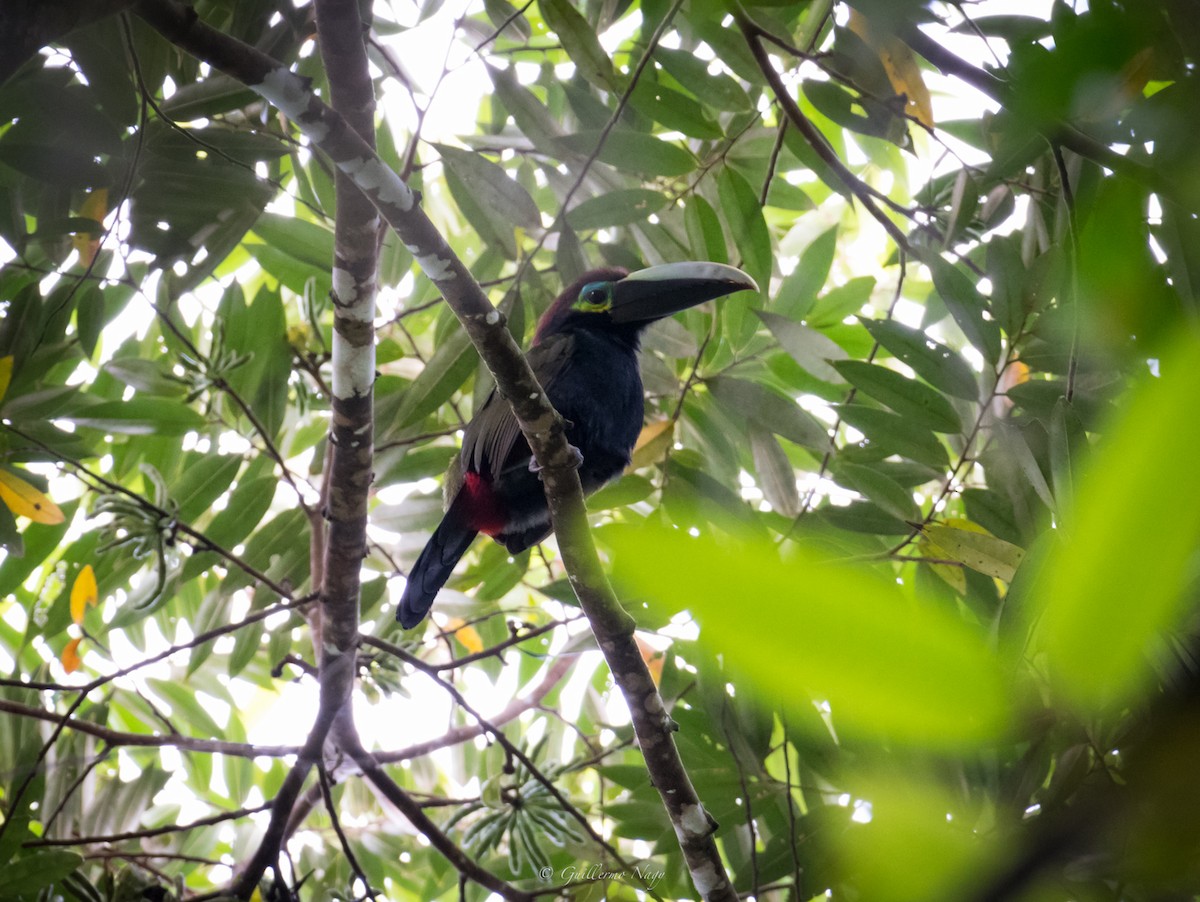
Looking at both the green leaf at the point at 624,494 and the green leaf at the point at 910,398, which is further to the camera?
the green leaf at the point at 624,494

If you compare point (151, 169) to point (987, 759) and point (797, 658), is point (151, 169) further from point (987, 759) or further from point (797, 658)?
point (797, 658)

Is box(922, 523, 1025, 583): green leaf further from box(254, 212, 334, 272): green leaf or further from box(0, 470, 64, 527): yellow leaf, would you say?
box(0, 470, 64, 527): yellow leaf

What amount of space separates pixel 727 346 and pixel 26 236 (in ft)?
6.44

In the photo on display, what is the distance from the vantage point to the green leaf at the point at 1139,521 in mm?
324

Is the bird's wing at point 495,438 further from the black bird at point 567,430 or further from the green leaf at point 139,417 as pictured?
the green leaf at point 139,417

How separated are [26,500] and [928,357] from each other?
2369 mm

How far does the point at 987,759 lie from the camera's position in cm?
202

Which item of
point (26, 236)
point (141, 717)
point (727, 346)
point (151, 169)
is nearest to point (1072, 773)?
point (727, 346)

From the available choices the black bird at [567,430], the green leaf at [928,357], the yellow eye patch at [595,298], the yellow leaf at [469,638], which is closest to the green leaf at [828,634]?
the green leaf at [928,357]

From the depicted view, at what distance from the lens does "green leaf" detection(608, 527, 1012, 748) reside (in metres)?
0.35

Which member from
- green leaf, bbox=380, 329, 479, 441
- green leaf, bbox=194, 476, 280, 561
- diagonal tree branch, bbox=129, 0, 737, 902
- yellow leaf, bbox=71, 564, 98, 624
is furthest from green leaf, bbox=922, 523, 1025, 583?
yellow leaf, bbox=71, 564, 98, 624

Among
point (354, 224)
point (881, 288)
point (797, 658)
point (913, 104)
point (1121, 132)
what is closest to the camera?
point (797, 658)

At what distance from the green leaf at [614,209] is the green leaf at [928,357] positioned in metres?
0.75

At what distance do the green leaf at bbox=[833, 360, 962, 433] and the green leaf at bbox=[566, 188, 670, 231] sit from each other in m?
0.78
